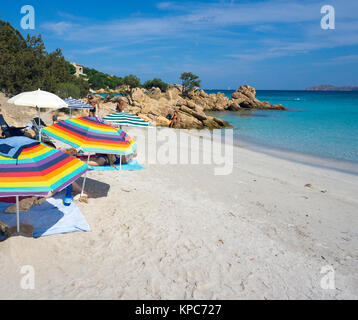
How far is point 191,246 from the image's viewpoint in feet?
15.4

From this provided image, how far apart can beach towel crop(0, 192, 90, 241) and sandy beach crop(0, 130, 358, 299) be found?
6.9 inches

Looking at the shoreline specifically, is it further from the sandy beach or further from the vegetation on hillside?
the vegetation on hillside

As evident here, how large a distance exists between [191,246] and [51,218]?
2529 millimetres

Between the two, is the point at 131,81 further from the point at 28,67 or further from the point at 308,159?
the point at 308,159

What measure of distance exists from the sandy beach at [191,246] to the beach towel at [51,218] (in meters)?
0.18

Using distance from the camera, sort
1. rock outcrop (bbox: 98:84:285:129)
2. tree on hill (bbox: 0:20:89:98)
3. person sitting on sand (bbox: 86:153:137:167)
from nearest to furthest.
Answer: person sitting on sand (bbox: 86:153:137:167) < tree on hill (bbox: 0:20:89:98) < rock outcrop (bbox: 98:84:285:129)

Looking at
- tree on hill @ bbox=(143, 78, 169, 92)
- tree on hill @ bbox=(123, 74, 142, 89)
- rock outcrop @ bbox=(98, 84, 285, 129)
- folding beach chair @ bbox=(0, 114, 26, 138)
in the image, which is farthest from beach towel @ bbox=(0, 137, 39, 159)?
tree on hill @ bbox=(143, 78, 169, 92)

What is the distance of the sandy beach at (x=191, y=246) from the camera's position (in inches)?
144

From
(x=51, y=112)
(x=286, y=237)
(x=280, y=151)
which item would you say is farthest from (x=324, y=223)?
(x=51, y=112)

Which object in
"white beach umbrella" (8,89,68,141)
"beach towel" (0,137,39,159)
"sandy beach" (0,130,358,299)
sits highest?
"white beach umbrella" (8,89,68,141)

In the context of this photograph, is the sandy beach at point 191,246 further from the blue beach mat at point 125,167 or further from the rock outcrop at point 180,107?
the rock outcrop at point 180,107

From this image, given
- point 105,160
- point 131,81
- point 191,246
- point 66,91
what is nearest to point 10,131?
point 105,160

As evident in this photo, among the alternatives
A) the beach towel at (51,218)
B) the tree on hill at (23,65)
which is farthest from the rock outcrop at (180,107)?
the beach towel at (51,218)

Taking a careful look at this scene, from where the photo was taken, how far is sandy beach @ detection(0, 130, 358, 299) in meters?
3.65
